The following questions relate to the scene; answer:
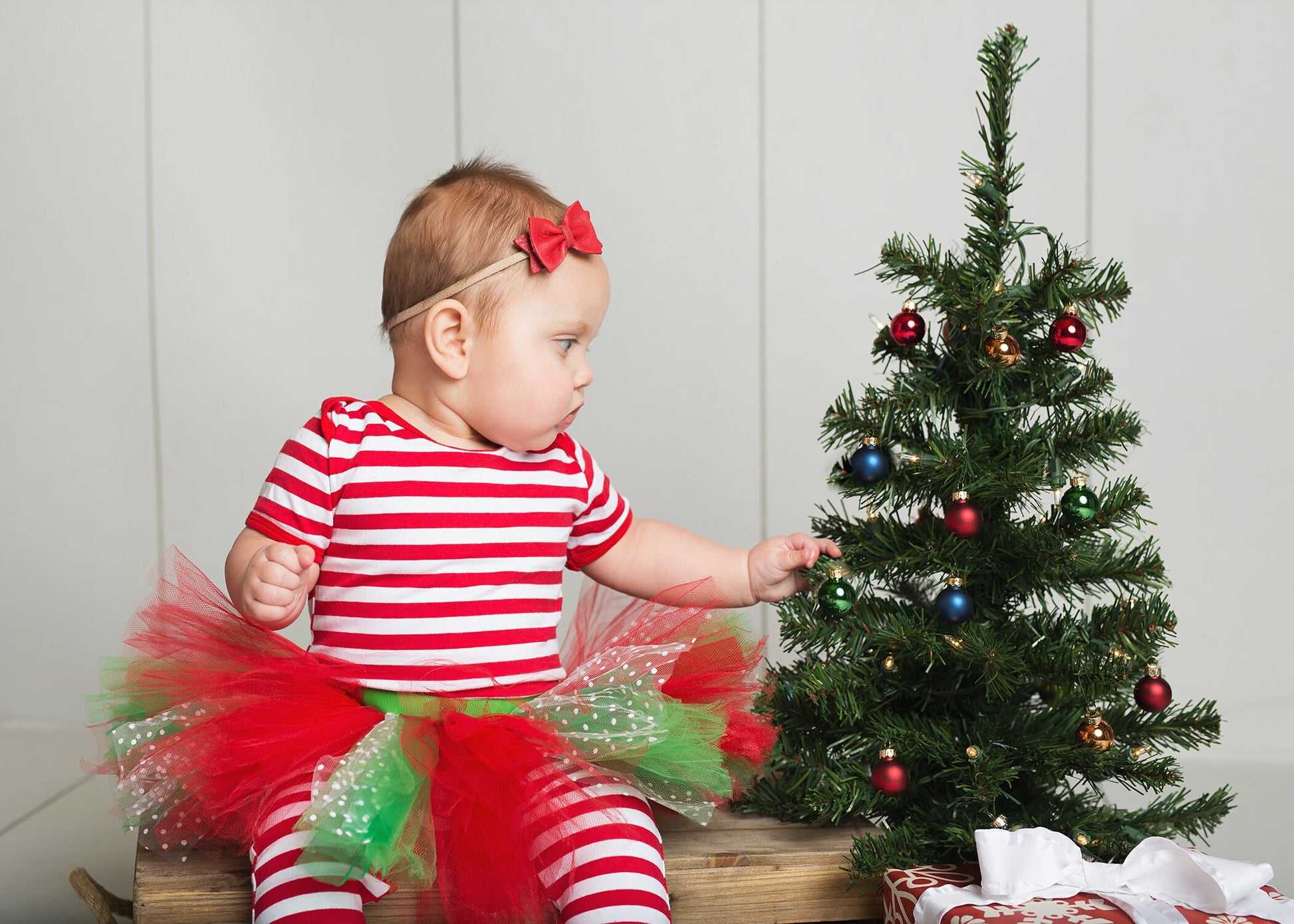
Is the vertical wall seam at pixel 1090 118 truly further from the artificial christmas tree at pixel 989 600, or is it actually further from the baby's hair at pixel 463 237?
the baby's hair at pixel 463 237

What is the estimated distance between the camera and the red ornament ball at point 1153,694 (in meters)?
1.20

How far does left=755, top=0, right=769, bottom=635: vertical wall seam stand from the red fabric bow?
112 centimetres

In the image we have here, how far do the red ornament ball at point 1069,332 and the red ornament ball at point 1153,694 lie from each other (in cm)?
33

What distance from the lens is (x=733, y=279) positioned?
235cm

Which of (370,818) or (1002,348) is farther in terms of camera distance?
(1002,348)

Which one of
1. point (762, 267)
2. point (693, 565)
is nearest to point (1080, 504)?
point (693, 565)

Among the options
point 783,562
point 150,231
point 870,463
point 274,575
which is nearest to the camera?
point 274,575

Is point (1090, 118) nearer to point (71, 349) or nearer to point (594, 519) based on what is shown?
point (594, 519)

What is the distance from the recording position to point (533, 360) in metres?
1.24

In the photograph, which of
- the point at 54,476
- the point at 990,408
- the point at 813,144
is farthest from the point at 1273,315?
the point at 54,476

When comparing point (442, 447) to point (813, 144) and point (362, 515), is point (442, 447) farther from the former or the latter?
point (813, 144)

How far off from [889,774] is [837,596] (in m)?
0.18

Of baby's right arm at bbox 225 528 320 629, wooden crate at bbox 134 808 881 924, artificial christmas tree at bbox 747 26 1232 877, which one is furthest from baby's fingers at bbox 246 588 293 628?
artificial christmas tree at bbox 747 26 1232 877

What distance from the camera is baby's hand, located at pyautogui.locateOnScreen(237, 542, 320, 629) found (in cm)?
112
